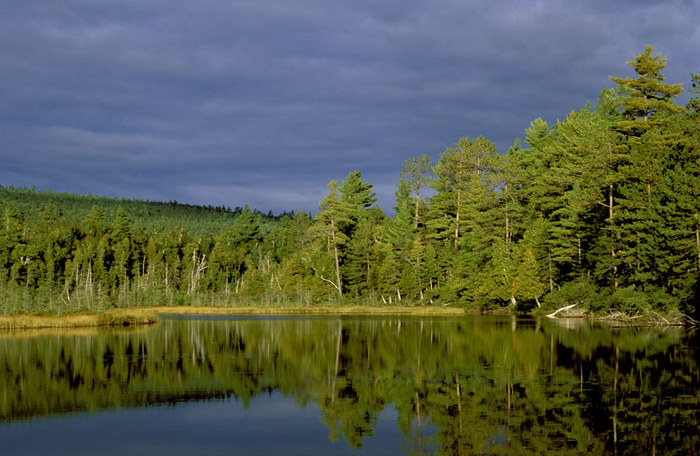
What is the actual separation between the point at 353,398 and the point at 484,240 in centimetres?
6213

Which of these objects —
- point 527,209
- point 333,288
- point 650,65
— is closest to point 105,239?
point 333,288

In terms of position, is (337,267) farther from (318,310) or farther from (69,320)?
(69,320)

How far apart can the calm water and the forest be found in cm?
1850

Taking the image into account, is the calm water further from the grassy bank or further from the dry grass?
the dry grass

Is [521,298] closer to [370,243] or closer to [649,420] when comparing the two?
[370,243]

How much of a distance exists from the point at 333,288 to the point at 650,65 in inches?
2194

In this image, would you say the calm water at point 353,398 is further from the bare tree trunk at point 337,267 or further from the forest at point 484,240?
the bare tree trunk at point 337,267

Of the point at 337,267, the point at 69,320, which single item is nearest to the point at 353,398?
the point at 69,320

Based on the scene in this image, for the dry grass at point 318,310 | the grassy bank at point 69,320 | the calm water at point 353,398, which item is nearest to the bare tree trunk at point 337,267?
the dry grass at point 318,310

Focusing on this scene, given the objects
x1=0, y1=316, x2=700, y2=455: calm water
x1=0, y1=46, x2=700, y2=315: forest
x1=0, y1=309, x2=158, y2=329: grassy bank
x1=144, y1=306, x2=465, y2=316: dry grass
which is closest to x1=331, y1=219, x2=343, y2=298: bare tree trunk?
x1=0, y1=46, x2=700, y2=315: forest

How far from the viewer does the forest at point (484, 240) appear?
5169cm

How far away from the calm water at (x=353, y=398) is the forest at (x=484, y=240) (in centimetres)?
1850

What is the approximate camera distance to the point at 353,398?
65.4ft

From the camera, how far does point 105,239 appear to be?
12900 centimetres
